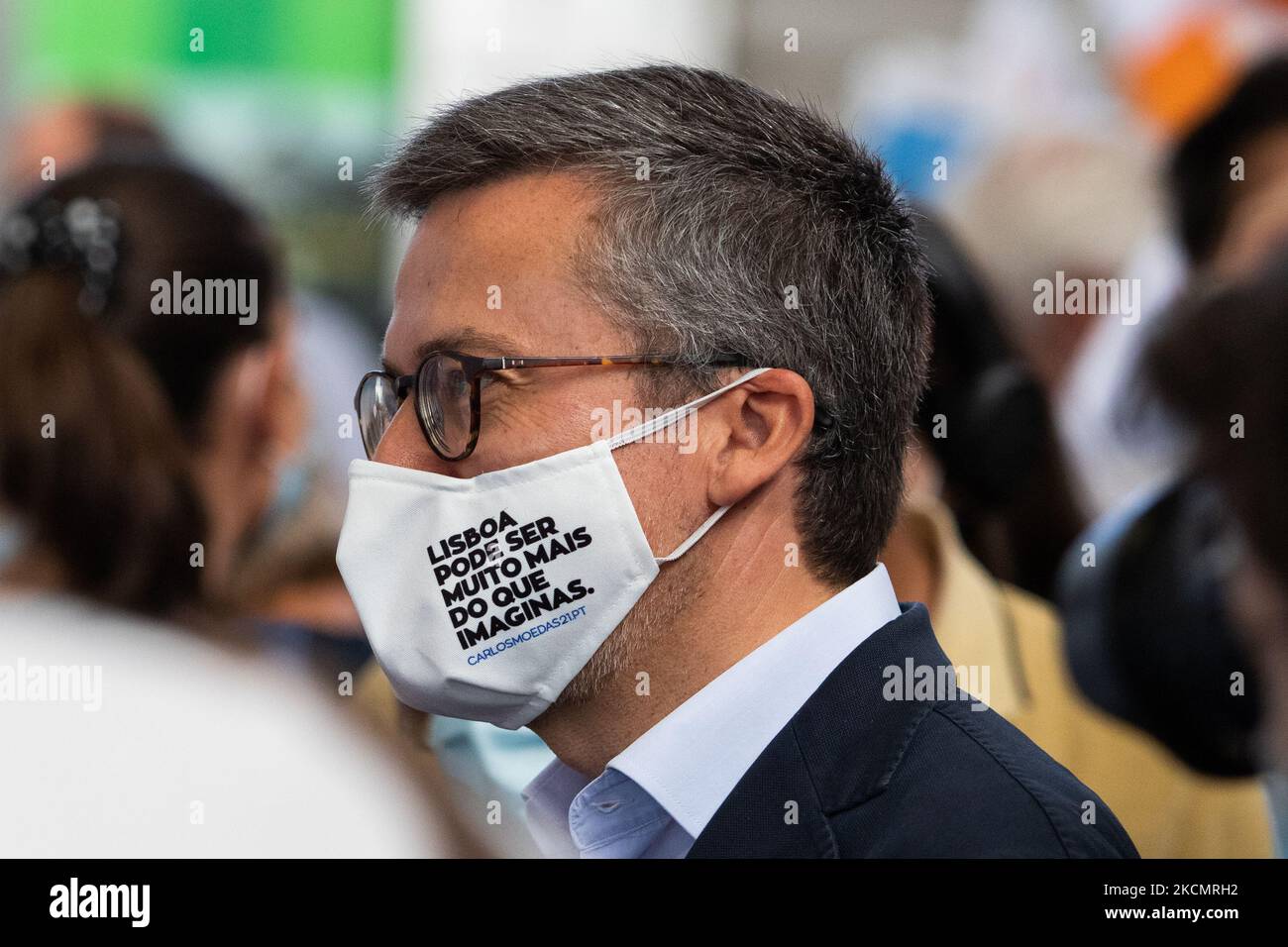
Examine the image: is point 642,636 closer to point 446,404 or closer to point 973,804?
point 446,404

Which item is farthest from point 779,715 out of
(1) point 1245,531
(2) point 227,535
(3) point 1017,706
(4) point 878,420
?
(2) point 227,535

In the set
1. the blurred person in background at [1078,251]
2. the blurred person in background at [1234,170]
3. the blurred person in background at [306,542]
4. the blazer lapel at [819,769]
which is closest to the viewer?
the blazer lapel at [819,769]

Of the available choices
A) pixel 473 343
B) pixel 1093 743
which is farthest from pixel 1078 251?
pixel 473 343

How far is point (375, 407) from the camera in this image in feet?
7.98

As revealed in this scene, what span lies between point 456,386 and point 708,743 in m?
0.60

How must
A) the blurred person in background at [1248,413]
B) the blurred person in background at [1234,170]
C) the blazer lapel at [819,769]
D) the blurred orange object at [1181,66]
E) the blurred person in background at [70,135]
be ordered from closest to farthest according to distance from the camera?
the blazer lapel at [819,769] < the blurred person in background at [1248,413] < the blurred person in background at [1234,170] < the blurred orange object at [1181,66] < the blurred person in background at [70,135]

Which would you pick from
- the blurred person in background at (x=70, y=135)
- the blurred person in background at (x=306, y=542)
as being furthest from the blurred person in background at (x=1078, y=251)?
the blurred person in background at (x=70, y=135)

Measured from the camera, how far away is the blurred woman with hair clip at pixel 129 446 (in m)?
2.08

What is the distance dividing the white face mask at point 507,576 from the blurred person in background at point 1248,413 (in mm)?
647

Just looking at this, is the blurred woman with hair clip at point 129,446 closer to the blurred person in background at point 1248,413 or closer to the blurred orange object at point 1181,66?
the blurred person in background at point 1248,413

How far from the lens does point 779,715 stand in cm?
214

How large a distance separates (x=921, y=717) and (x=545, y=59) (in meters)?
6.52

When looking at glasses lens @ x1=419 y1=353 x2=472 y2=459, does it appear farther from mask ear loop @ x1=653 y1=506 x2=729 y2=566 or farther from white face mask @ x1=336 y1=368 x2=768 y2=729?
mask ear loop @ x1=653 y1=506 x2=729 y2=566

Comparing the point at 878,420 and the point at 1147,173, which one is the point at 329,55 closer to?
the point at 1147,173
